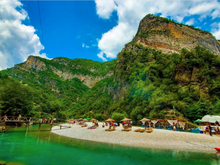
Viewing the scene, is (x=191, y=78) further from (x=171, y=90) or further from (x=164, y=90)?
(x=164, y=90)

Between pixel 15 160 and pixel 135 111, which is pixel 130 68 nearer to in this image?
pixel 135 111

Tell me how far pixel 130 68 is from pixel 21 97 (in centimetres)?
5431

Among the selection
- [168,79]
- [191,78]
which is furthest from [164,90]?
[191,78]

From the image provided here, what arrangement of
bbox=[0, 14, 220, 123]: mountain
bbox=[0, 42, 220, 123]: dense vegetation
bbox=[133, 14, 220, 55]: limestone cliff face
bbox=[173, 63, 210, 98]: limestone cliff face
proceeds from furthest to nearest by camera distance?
bbox=[133, 14, 220, 55]: limestone cliff face
bbox=[173, 63, 210, 98]: limestone cliff face
bbox=[0, 14, 220, 123]: mountain
bbox=[0, 42, 220, 123]: dense vegetation

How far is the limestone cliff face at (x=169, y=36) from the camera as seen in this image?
94875 millimetres

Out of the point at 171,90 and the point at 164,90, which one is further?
the point at 164,90

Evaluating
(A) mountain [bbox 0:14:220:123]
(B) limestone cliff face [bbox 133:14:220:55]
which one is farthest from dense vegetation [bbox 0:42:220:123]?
(B) limestone cliff face [bbox 133:14:220:55]

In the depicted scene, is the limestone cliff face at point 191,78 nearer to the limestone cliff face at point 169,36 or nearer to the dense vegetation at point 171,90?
the dense vegetation at point 171,90

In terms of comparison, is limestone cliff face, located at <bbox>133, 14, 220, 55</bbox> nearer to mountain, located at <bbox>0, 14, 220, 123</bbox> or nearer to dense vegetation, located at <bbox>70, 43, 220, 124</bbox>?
mountain, located at <bbox>0, 14, 220, 123</bbox>

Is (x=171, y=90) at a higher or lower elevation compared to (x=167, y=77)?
lower

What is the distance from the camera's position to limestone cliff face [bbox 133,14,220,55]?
9488 cm

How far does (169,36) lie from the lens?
97.9m

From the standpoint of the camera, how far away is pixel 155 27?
102500 millimetres

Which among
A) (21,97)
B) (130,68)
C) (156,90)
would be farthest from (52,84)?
(156,90)
